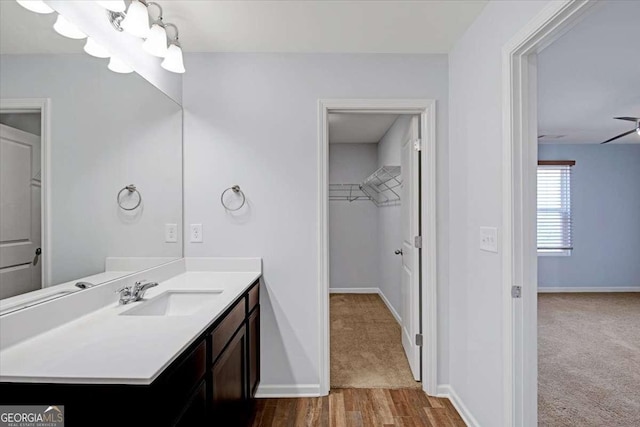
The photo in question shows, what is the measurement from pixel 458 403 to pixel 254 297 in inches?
58.9

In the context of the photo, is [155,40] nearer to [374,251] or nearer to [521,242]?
[521,242]

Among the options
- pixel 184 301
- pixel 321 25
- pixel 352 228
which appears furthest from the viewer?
pixel 352 228

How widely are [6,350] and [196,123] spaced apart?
5.64ft

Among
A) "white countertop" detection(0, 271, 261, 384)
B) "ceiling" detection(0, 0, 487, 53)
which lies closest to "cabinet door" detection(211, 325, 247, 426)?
"white countertop" detection(0, 271, 261, 384)

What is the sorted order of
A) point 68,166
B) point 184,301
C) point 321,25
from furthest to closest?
point 321,25, point 184,301, point 68,166

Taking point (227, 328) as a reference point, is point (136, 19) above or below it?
above

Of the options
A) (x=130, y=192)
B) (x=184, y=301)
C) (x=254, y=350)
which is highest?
(x=130, y=192)

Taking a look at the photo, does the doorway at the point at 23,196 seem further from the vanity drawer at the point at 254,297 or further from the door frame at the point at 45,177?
the vanity drawer at the point at 254,297

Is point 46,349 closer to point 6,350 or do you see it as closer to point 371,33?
point 6,350

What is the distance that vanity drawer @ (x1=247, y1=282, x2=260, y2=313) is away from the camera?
2139 millimetres

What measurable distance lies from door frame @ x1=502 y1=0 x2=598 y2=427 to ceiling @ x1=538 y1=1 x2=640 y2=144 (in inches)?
15.2

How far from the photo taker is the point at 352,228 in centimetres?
550

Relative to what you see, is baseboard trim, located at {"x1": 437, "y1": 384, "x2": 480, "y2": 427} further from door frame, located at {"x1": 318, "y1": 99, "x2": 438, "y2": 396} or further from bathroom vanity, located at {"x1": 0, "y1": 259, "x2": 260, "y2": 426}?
bathroom vanity, located at {"x1": 0, "y1": 259, "x2": 260, "y2": 426}

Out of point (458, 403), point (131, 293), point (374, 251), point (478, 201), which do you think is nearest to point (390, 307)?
point (374, 251)
